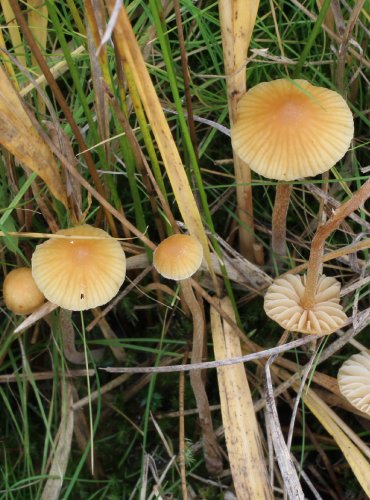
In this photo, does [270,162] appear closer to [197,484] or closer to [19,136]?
[19,136]

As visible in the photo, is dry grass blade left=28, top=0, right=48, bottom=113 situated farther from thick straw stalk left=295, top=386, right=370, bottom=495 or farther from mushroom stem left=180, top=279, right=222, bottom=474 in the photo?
thick straw stalk left=295, top=386, right=370, bottom=495

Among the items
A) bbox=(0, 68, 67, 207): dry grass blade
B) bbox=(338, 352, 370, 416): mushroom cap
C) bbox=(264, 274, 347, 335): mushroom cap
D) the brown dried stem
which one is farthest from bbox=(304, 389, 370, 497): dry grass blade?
bbox=(0, 68, 67, 207): dry grass blade

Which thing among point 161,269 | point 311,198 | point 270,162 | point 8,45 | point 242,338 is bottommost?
point 242,338

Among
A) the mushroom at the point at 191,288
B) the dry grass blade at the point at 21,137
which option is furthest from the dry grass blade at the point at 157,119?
the dry grass blade at the point at 21,137

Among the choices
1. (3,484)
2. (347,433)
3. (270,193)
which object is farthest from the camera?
(270,193)

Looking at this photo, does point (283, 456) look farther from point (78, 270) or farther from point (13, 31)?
point (13, 31)

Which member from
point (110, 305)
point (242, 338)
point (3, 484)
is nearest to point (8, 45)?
point (110, 305)

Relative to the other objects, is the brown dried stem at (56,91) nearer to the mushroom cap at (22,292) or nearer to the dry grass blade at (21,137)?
the dry grass blade at (21,137)
